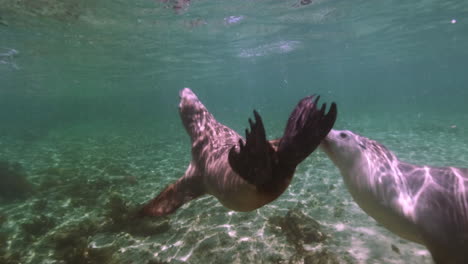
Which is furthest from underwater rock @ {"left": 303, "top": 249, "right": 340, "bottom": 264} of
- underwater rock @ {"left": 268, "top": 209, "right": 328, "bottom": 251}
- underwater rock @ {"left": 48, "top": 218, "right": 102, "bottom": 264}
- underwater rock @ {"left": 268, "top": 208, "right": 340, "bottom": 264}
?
underwater rock @ {"left": 48, "top": 218, "right": 102, "bottom": 264}

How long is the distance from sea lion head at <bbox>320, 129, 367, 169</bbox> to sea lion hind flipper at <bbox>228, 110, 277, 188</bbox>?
1.64m

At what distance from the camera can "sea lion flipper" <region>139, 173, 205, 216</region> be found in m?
2.93

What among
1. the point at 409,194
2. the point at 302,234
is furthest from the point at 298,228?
the point at 409,194

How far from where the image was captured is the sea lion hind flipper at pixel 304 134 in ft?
6.14

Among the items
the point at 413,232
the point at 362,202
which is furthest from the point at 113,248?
the point at 413,232

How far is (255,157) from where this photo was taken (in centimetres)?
184

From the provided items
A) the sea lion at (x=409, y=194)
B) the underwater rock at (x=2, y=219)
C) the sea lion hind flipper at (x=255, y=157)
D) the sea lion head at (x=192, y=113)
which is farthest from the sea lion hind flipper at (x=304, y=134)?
the underwater rock at (x=2, y=219)

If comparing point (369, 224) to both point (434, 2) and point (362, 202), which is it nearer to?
point (362, 202)

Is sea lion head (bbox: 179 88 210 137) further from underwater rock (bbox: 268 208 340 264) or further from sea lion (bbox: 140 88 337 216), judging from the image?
underwater rock (bbox: 268 208 340 264)

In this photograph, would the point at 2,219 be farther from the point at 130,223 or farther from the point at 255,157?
the point at 255,157

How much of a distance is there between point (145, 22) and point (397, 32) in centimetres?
2591

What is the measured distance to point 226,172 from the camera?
2.33 meters

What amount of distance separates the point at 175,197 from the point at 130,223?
14.2ft

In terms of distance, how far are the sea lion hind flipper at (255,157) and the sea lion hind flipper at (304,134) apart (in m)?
0.11
